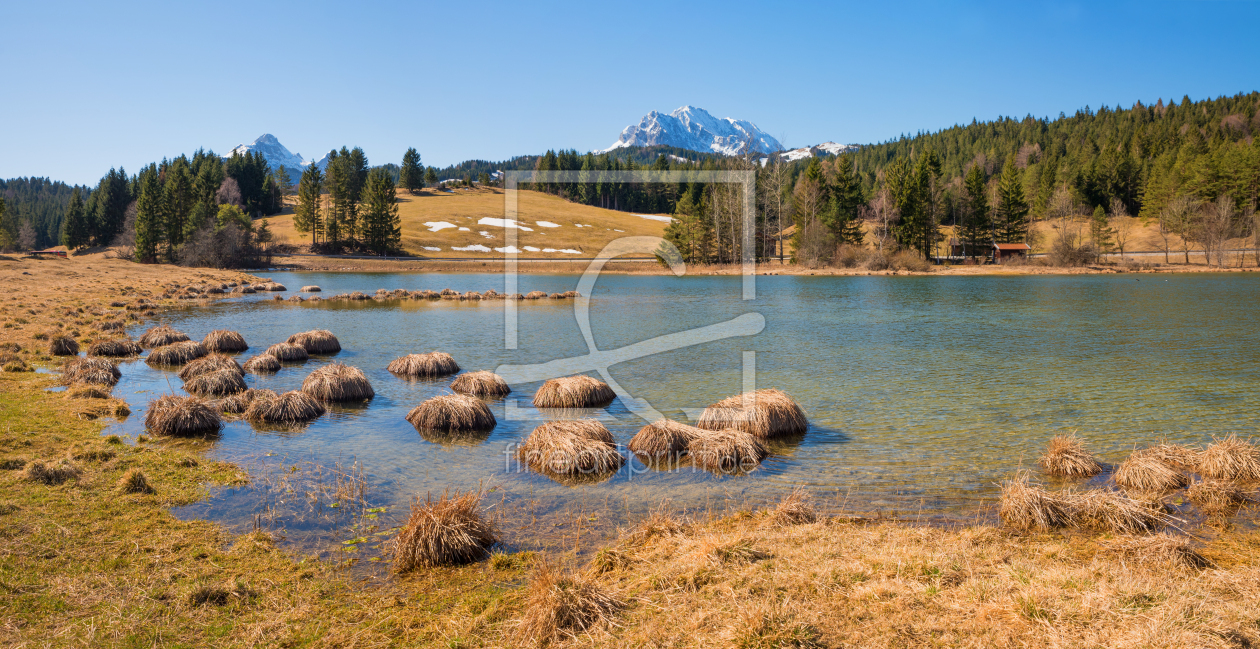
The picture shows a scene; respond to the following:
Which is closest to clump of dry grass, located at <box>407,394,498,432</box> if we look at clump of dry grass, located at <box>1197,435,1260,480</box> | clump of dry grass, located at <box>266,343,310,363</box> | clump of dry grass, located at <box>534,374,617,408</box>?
clump of dry grass, located at <box>534,374,617,408</box>

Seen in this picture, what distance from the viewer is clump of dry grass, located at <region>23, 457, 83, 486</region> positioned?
9.31 m

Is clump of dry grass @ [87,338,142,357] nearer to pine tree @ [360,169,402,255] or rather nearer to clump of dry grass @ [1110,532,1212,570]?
clump of dry grass @ [1110,532,1212,570]

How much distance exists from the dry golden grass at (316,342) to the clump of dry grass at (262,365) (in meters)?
3.52

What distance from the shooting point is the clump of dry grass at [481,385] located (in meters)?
18.4

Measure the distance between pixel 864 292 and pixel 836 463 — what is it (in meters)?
46.8

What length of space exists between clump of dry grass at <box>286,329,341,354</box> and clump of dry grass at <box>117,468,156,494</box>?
16.6m

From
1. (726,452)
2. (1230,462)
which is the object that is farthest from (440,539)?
(1230,462)

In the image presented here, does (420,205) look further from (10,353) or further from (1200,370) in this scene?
(1200,370)

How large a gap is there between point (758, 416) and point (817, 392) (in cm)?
541

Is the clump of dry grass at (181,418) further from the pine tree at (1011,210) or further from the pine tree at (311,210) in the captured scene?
the pine tree at (1011,210)

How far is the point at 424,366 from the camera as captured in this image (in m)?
21.1

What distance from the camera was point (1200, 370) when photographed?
68.8 feet

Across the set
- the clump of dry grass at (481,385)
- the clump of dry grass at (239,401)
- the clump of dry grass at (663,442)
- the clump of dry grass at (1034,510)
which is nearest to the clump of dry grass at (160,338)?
the clump of dry grass at (239,401)

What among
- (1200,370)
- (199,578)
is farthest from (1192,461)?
(199,578)
